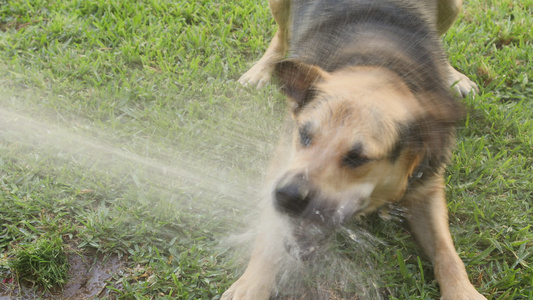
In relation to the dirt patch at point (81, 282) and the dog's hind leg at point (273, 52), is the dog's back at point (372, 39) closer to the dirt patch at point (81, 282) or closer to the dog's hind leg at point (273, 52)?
the dog's hind leg at point (273, 52)

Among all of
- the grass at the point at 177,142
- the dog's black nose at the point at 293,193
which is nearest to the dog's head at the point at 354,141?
the dog's black nose at the point at 293,193

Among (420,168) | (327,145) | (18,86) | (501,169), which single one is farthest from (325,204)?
(18,86)

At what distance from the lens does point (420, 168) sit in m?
2.87

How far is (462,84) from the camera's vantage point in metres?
4.12

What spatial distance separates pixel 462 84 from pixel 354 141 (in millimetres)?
2096

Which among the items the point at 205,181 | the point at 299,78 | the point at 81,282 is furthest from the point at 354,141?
the point at 81,282

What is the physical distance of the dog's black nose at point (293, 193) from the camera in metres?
2.38

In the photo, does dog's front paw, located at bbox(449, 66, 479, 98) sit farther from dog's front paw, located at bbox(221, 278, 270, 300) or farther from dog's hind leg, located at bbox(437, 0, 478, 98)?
dog's front paw, located at bbox(221, 278, 270, 300)

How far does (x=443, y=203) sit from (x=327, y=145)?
3.60ft

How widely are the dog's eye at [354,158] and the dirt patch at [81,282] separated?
1.42 meters

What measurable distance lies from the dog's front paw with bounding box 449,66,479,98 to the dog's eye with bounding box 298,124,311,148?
74.9 inches

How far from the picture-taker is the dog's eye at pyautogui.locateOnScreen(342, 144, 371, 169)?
2453 mm

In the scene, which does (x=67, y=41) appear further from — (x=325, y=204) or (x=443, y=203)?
(x=443, y=203)

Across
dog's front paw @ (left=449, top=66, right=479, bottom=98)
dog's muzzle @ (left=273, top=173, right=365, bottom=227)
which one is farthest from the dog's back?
dog's muzzle @ (left=273, top=173, right=365, bottom=227)
